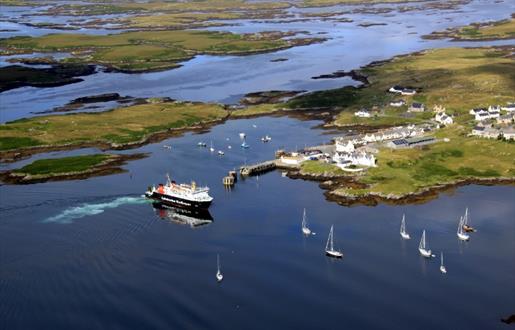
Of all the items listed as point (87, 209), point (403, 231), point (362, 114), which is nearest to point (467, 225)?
point (403, 231)

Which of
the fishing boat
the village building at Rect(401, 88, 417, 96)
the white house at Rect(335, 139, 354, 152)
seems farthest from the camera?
the village building at Rect(401, 88, 417, 96)

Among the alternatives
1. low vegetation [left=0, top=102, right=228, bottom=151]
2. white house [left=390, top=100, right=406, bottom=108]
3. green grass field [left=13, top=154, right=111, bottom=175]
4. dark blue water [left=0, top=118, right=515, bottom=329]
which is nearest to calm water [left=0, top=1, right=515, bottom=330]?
dark blue water [left=0, top=118, right=515, bottom=329]

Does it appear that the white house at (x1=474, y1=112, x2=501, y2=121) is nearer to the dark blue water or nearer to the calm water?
the calm water

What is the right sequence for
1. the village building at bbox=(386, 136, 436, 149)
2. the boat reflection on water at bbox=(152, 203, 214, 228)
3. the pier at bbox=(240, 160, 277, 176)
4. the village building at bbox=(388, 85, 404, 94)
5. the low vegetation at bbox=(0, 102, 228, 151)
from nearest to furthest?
1. the boat reflection on water at bbox=(152, 203, 214, 228)
2. the pier at bbox=(240, 160, 277, 176)
3. the village building at bbox=(386, 136, 436, 149)
4. the low vegetation at bbox=(0, 102, 228, 151)
5. the village building at bbox=(388, 85, 404, 94)

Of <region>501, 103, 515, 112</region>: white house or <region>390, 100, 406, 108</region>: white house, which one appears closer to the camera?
<region>501, 103, 515, 112</region>: white house

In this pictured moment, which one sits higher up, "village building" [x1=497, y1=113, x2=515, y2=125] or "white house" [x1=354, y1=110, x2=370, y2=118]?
"village building" [x1=497, y1=113, x2=515, y2=125]

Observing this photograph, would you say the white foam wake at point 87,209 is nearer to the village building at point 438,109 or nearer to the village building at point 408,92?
the village building at point 438,109

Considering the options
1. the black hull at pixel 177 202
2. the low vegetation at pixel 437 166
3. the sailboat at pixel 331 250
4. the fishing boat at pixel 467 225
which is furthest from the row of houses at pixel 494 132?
the black hull at pixel 177 202
